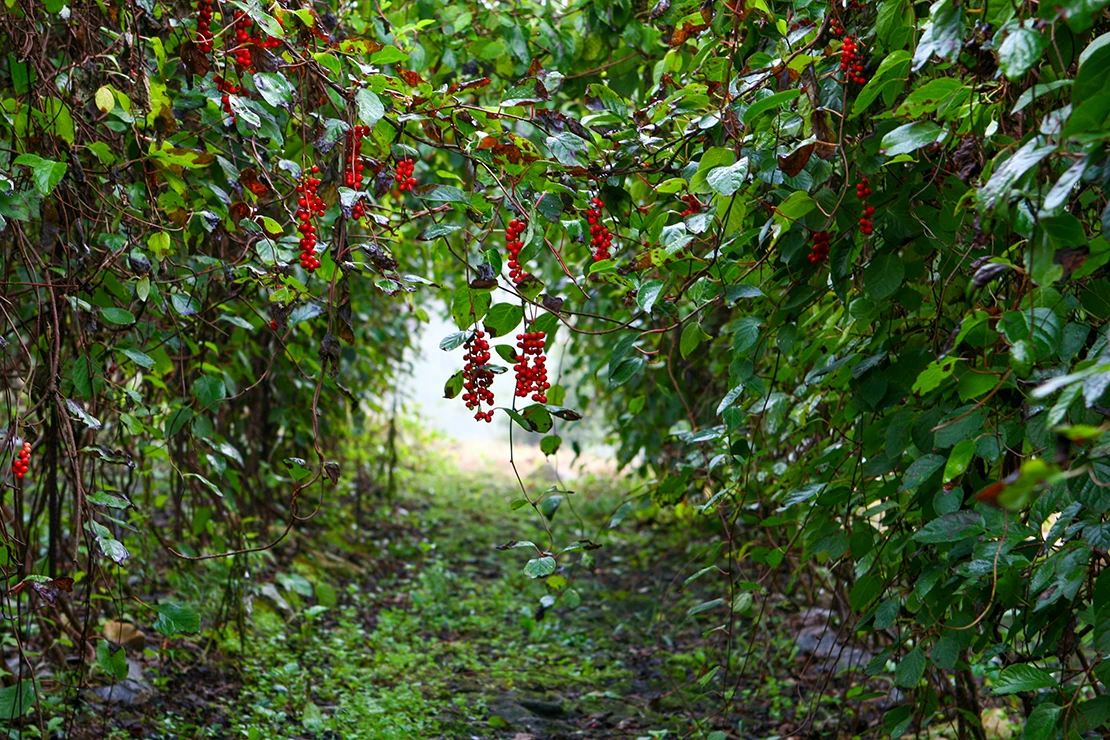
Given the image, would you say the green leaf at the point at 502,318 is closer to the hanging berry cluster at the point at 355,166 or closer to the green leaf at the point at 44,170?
the hanging berry cluster at the point at 355,166

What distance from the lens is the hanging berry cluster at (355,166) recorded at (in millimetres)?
1446

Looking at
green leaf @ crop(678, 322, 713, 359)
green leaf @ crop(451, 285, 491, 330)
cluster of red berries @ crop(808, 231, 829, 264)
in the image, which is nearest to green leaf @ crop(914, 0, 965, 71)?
cluster of red berries @ crop(808, 231, 829, 264)

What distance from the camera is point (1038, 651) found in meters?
1.48

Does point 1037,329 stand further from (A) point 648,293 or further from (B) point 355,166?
(B) point 355,166

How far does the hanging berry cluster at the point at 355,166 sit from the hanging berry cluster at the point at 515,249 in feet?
0.79

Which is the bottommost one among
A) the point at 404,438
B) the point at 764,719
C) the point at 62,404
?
the point at 764,719

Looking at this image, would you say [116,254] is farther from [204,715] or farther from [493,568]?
[493,568]

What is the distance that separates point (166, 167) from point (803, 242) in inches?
44.2

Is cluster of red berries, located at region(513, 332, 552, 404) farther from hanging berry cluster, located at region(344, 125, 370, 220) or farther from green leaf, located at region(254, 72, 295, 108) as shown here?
green leaf, located at region(254, 72, 295, 108)

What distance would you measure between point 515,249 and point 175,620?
2.87 ft

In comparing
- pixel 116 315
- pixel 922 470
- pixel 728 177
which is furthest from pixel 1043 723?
pixel 116 315

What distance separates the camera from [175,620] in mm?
1592

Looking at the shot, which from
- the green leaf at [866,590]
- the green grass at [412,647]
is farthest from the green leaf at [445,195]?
the green leaf at [866,590]

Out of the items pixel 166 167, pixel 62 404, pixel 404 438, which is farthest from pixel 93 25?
pixel 404 438
